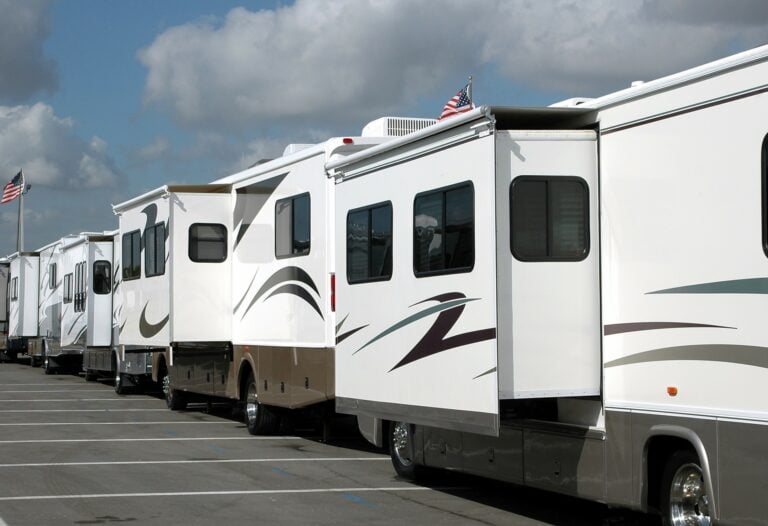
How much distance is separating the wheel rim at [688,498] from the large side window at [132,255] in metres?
14.5

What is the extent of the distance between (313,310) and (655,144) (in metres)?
7.01

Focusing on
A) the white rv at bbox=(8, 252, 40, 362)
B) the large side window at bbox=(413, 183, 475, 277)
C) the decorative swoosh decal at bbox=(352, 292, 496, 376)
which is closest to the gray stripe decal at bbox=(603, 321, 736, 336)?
the decorative swoosh decal at bbox=(352, 292, 496, 376)

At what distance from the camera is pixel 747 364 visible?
23.6ft

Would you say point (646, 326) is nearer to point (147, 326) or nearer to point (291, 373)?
point (291, 373)

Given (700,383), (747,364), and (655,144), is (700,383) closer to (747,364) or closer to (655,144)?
(747,364)

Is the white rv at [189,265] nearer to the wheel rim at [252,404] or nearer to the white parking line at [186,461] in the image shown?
the wheel rim at [252,404]

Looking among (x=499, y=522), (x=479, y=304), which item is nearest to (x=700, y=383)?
(x=479, y=304)

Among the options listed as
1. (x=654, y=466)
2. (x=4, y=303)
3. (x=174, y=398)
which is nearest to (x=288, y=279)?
(x=174, y=398)

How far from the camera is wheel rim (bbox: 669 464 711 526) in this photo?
7766mm

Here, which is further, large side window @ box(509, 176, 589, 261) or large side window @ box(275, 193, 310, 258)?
large side window @ box(275, 193, 310, 258)

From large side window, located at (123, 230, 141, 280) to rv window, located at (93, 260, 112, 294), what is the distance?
5541 millimetres

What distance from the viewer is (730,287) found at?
7367 millimetres

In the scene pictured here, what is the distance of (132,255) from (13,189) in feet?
115

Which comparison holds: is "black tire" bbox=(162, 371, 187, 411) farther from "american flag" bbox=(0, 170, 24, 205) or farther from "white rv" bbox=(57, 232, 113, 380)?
"american flag" bbox=(0, 170, 24, 205)
